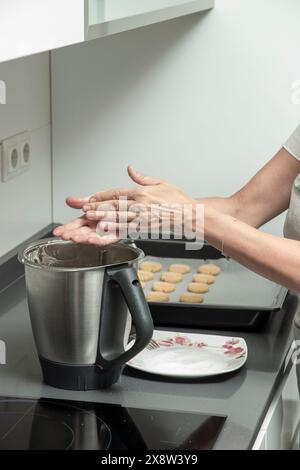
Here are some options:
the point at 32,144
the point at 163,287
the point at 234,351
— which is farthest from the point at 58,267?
the point at 32,144

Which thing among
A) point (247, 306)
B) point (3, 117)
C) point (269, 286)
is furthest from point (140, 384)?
point (3, 117)

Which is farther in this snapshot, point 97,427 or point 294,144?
point 294,144

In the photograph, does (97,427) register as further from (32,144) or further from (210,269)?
(32,144)

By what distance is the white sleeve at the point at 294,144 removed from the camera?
5.38ft

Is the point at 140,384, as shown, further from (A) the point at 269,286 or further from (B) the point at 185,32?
(B) the point at 185,32

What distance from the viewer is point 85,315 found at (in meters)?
1.29

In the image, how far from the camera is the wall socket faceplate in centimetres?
182

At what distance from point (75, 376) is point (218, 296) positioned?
49 cm

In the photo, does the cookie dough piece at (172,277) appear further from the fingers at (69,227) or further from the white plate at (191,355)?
the fingers at (69,227)

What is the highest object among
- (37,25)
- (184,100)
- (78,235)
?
(37,25)

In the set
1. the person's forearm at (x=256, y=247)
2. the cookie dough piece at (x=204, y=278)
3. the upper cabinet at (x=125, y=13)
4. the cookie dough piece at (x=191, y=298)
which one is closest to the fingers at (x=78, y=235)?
the person's forearm at (x=256, y=247)

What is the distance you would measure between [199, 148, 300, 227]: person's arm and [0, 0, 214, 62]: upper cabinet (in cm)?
47

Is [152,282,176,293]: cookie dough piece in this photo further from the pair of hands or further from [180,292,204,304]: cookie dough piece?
the pair of hands

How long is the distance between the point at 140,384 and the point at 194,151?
77 cm
